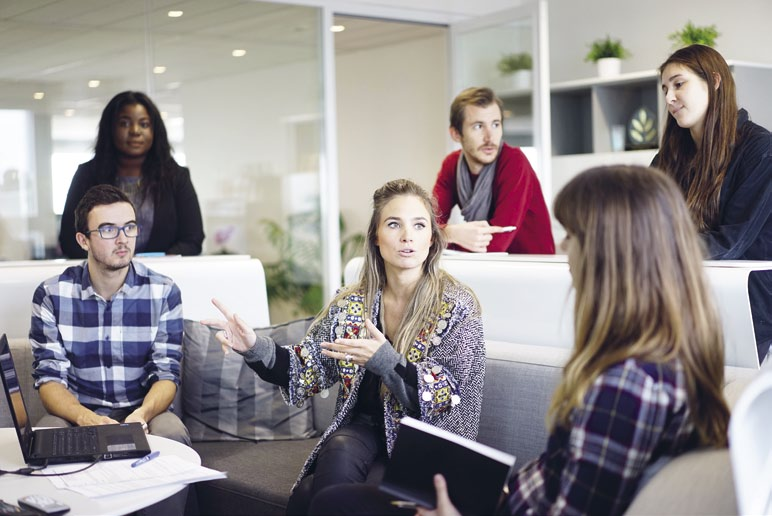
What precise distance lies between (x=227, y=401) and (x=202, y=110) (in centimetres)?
247

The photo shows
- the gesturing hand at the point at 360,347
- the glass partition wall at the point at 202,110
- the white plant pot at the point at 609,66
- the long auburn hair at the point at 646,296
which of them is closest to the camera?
the long auburn hair at the point at 646,296

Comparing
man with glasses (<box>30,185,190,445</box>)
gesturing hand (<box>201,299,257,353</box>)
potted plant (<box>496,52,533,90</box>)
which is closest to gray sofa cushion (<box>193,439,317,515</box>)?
man with glasses (<box>30,185,190,445</box>)

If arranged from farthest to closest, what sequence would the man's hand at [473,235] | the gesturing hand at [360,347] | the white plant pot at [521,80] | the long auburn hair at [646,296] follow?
the white plant pot at [521,80]
the man's hand at [473,235]
the gesturing hand at [360,347]
the long auburn hair at [646,296]

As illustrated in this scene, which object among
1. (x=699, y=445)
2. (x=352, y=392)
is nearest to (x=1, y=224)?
(x=352, y=392)

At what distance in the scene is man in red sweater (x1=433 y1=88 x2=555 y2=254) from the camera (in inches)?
132

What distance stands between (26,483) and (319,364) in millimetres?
808

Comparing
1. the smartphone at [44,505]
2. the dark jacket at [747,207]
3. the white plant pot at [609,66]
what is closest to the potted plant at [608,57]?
the white plant pot at [609,66]

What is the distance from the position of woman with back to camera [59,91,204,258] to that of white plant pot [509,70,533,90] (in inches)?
95.2

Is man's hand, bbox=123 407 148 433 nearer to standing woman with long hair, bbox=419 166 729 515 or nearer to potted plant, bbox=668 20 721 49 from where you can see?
standing woman with long hair, bbox=419 166 729 515

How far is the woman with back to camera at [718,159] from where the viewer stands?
7.83ft

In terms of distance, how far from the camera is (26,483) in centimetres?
194

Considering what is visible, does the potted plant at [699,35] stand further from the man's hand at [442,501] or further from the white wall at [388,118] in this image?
the man's hand at [442,501]

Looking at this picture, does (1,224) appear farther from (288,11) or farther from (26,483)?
(26,483)

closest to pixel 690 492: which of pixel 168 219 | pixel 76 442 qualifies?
pixel 76 442
